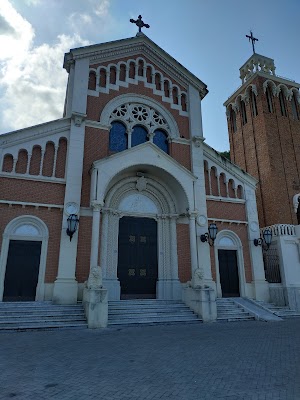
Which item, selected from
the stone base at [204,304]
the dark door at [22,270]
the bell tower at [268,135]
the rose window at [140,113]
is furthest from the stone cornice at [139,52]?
the stone base at [204,304]

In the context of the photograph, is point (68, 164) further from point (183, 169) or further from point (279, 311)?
point (279, 311)

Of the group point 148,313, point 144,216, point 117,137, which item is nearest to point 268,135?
point 117,137

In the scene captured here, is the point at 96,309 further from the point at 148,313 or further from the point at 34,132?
the point at 34,132

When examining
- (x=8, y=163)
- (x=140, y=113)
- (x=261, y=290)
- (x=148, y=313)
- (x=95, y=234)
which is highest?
(x=140, y=113)

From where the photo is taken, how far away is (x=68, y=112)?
1561cm

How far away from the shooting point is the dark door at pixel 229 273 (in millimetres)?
15711

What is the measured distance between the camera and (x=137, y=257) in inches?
579

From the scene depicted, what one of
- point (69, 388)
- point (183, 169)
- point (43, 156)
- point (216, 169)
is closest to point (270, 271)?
point (216, 169)

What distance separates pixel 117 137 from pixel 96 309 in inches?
372

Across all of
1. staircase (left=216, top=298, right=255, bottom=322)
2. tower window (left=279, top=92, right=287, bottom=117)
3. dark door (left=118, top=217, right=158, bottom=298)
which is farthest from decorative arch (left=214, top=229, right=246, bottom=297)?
tower window (left=279, top=92, right=287, bottom=117)

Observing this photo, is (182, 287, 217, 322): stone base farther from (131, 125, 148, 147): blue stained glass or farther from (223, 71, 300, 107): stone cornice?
(223, 71, 300, 107): stone cornice

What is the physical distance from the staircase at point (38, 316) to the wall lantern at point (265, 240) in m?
9.86

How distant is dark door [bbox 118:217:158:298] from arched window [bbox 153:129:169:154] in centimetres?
453

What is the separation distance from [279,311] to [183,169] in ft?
27.5
